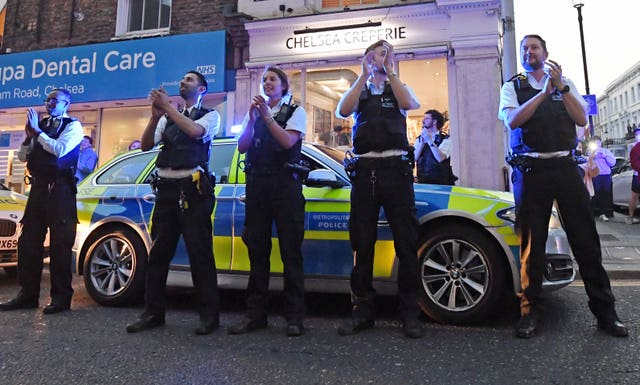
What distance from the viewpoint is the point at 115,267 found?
4.18 meters

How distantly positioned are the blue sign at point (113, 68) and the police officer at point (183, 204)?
651cm

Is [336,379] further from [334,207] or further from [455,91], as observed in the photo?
[455,91]

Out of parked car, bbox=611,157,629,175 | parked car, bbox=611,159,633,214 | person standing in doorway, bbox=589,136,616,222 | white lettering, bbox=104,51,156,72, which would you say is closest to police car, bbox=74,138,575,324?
white lettering, bbox=104,51,156,72

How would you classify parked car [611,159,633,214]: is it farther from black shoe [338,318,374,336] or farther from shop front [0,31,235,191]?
black shoe [338,318,374,336]

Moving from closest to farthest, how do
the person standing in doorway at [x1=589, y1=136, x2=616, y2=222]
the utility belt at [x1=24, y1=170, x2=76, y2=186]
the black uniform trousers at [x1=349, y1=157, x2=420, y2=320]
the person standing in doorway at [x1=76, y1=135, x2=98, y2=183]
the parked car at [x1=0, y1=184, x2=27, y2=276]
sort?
the black uniform trousers at [x1=349, y1=157, x2=420, y2=320] < the utility belt at [x1=24, y1=170, x2=76, y2=186] < the parked car at [x1=0, y1=184, x2=27, y2=276] < the person standing in doorway at [x1=76, y1=135, x2=98, y2=183] < the person standing in doorway at [x1=589, y1=136, x2=616, y2=222]

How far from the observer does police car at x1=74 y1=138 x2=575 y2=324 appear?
10.8ft

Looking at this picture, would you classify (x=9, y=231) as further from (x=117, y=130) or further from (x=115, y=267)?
(x=117, y=130)

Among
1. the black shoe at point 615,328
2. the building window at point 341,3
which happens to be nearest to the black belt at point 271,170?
the black shoe at point 615,328

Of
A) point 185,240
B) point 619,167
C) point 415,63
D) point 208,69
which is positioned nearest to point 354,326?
point 185,240

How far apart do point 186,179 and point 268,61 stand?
6.61 metres

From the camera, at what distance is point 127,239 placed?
4160mm

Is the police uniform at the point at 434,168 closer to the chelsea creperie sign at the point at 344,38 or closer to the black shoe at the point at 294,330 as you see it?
the black shoe at the point at 294,330

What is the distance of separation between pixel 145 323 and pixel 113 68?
8592 mm

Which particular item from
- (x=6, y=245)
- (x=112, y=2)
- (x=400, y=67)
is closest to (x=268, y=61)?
(x=400, y=67)
